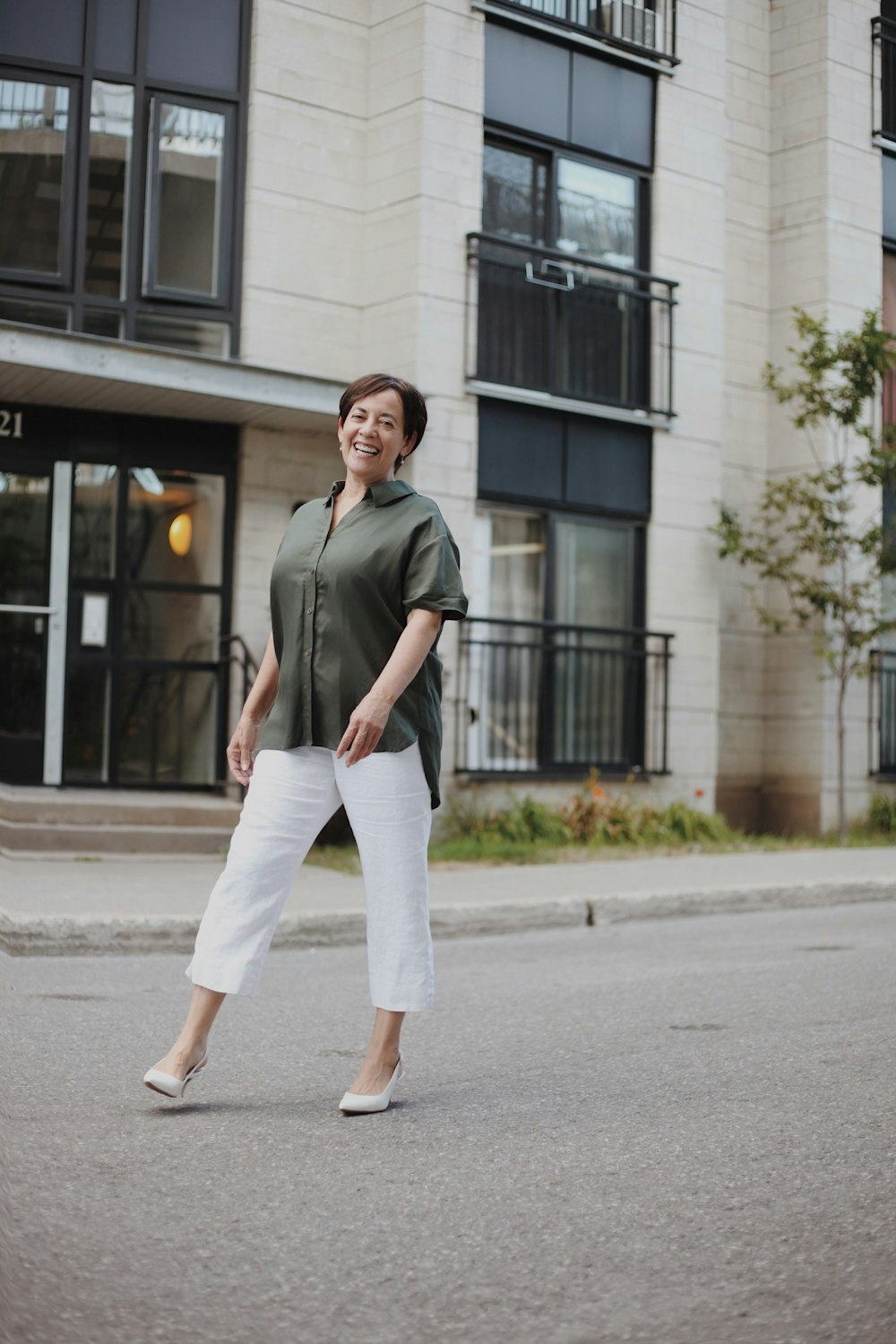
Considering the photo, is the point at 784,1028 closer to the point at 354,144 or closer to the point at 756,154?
the point at 354,144

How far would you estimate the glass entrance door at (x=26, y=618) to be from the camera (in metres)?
12.2

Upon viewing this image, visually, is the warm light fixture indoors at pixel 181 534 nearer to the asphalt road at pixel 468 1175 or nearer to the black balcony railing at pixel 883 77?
the asphalt road at pixel 468 1175

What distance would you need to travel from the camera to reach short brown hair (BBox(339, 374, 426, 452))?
4.39 m

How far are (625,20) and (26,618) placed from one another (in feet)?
25.8

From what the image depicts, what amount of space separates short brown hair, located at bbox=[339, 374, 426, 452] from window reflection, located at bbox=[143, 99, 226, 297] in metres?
8.76

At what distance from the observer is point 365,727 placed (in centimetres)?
413

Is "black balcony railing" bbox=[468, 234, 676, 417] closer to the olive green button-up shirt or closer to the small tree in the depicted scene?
the small tree

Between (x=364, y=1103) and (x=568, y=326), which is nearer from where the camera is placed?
(x=364, y=1103)

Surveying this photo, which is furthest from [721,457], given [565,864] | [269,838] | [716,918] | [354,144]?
[269,838]

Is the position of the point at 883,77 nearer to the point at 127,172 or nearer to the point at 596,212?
the point at 596,212

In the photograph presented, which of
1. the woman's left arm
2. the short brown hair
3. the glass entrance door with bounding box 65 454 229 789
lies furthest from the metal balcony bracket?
the woman's left arm

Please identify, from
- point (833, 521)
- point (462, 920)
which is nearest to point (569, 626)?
point (833, 521)

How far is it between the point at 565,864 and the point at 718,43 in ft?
28.0

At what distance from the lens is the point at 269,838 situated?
4.23 m
